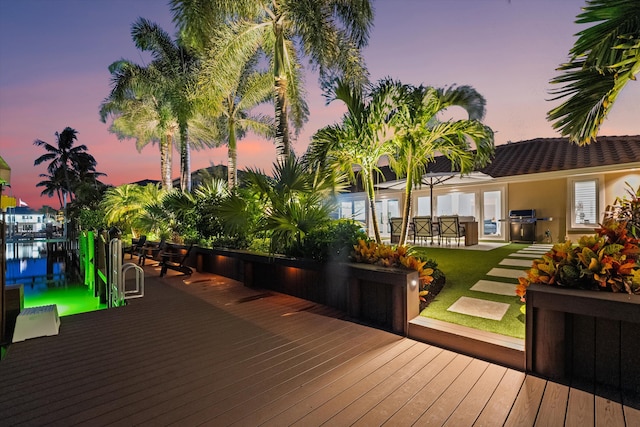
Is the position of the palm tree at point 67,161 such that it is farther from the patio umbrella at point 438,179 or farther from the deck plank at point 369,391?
the deck plank at point 369,391

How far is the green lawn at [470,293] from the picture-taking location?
3.28 meters

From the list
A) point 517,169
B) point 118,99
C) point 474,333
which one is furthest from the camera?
point 118,99

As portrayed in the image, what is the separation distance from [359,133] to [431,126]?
1.36m

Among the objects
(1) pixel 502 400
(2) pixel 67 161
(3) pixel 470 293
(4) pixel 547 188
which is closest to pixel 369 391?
(1) pixel 502 400

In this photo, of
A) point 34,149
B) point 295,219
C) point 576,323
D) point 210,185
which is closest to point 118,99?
point 210,185

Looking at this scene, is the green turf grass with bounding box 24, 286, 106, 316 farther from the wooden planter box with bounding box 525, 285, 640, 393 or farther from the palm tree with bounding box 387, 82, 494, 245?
the wooden planter box with bounding box 525, 285, 640, 393

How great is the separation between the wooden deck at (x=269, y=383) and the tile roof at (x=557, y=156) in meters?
9.88

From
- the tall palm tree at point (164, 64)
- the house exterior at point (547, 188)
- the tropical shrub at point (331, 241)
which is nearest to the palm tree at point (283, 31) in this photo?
the tropical shrub at point (331, 241)

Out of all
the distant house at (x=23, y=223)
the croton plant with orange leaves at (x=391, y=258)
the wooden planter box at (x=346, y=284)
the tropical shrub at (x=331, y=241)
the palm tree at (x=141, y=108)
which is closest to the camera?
the wooden planter box at (x=346, y=284)

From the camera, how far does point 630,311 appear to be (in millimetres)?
2195

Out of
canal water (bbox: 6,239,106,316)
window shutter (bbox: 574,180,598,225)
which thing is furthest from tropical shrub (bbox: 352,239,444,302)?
window shutter (bbox: 574,180,598,225)

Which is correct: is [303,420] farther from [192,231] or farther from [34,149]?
[34,149]

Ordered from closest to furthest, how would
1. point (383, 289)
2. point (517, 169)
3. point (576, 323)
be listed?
point (576, 323) < point (383, 289) < point (517, 169)

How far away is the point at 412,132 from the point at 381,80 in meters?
1.04
